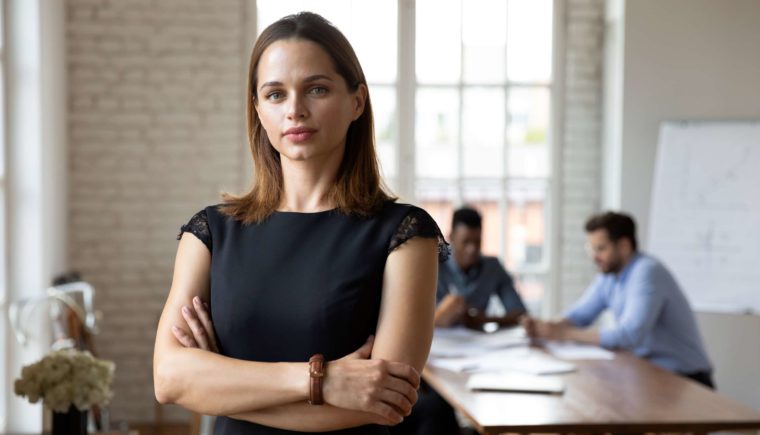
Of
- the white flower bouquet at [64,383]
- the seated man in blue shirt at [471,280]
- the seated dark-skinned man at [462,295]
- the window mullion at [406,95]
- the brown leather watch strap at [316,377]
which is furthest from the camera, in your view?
the window mullion at [406,95]

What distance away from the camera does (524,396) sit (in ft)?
11.4

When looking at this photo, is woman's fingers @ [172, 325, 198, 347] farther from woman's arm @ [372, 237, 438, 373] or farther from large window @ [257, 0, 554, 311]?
large window @ [257, 0, 554, 311]

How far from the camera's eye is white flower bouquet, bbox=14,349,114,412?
3.05m

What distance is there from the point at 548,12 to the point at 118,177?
294 centimetres

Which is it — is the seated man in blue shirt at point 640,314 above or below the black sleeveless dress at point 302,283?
below

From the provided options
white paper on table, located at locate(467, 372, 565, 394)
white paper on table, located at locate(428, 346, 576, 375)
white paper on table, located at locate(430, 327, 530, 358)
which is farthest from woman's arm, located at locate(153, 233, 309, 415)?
white paper on table, located at locate(430, 327, 530, 358)

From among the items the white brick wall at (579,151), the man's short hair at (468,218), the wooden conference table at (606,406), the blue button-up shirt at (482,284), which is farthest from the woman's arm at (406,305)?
the white brick wall at (579,151)

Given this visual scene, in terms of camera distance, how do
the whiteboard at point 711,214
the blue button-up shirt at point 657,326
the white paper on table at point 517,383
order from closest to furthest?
the white paper on table at point 517,383 < the blue button-up shirt at point 657,326 < the whiteboard at point 711,214

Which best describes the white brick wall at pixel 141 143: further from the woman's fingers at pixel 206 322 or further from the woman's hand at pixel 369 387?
the woman's hand at pixel 369 387

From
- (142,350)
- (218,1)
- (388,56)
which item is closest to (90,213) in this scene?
(142,350)

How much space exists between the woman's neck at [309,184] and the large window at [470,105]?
438 cm

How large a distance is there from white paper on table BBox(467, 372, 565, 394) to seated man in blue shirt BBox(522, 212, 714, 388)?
912 millimetres

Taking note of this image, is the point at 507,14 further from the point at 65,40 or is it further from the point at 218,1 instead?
the point at 65,40

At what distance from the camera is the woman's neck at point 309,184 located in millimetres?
1694
